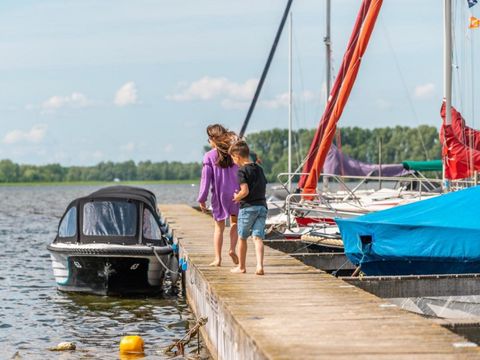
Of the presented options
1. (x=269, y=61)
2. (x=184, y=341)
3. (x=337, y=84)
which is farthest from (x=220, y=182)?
(x=269, y=61)

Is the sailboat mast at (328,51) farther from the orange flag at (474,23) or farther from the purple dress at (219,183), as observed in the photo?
the purple dress at (219,183)

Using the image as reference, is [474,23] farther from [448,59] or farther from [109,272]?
[109,272]

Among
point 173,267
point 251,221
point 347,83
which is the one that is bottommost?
point 173,267

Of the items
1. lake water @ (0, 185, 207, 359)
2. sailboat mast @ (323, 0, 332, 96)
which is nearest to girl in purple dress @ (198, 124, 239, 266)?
lake water @ (0, 185, 207, 359)

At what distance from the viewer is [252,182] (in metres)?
14.2

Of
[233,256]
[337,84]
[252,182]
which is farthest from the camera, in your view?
[337,84]

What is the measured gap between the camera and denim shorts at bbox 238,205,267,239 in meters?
14.3

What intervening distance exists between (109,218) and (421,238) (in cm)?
753

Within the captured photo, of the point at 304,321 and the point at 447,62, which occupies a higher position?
the point at 447,62

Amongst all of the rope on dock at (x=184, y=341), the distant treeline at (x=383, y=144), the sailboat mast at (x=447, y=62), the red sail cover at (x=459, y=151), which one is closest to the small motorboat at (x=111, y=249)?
the rope on dock at (x=184, y=341)

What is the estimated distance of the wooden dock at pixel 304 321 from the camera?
9039 millimetres

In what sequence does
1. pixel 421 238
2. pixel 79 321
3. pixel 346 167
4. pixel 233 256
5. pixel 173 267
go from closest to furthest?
pixel 233 256, pixel 421 238, pixel 79 321, pixel 173 267, pixel 346 167

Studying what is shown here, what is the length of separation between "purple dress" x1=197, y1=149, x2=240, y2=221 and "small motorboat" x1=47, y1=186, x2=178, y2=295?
191 inches

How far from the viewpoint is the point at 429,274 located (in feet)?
53.6
